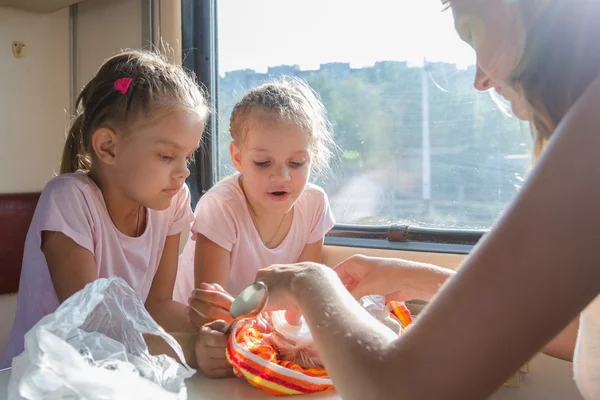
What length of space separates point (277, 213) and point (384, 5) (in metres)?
0.65

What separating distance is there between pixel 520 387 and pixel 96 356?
87 centimetres

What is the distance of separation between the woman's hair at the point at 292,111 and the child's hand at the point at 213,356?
2.23ft

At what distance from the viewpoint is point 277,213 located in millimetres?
1700

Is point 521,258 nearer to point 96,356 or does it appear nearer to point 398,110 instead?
point 96,356

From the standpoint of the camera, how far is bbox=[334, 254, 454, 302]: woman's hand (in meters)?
1.21

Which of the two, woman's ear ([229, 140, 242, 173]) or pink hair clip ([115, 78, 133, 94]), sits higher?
pink hair clip ([115, 78, 133, 94])

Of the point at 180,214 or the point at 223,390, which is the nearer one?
the point at 223,390

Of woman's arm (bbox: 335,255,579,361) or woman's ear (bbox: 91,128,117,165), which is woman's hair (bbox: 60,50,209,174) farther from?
woman's arm (bbox: 335,255,579,361)

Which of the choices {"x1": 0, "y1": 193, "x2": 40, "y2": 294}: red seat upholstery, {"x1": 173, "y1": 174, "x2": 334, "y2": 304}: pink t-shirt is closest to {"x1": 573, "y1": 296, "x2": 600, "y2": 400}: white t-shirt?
{"x1": 173, "y1": 174, "x2": 334, "y2": 304}: pink t-shirt

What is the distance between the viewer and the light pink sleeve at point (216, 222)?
1.63 metres

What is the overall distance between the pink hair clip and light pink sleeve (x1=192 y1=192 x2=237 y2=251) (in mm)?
421

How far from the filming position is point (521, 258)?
0.53 m

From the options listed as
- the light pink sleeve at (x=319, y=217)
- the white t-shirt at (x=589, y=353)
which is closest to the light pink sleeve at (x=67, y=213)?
the light pink sleeve at (x=319, y=217)

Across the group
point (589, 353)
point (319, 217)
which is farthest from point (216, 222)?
point (589, 353)
